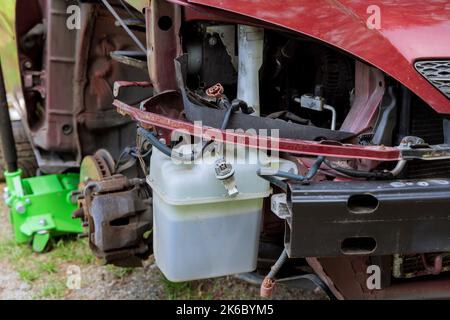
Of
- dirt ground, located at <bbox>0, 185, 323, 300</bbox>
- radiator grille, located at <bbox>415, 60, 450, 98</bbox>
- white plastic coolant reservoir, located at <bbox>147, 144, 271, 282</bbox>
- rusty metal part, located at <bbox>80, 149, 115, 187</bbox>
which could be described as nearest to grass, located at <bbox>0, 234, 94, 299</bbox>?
dirt ground, located at <bbox>0, 185, 323, 300</bbox>

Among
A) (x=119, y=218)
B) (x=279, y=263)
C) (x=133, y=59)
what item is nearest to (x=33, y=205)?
(x=119, y=218)

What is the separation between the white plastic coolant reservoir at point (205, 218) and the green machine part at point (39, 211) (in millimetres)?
1739

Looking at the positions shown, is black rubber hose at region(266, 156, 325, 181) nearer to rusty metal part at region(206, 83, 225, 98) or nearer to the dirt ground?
rusty metal part at region(206, 83, 225, 98)

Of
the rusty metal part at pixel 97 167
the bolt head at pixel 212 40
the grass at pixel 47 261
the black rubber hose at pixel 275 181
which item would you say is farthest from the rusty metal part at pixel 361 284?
the grass at pixel 47 261

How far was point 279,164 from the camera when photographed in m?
1.90

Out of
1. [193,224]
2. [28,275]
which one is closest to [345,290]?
[193,224]

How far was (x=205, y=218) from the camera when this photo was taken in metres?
1.89

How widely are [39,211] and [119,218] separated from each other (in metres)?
1.38

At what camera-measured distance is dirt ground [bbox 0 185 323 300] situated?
3152 millimetres

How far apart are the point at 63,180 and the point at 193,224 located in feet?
7.05

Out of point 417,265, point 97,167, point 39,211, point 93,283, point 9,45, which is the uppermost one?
point 9,45

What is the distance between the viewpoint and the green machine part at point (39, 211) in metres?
3.56

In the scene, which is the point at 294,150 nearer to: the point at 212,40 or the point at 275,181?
the point at 275,181

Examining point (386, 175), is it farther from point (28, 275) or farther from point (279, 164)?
point (28, 275)
